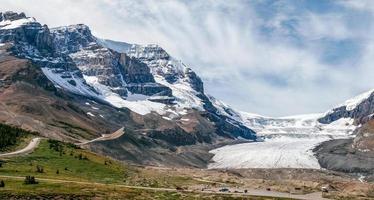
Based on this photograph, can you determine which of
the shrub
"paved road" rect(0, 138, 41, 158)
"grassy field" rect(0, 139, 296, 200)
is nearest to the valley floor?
"grassy field" rect(0, 139, 296, 200)

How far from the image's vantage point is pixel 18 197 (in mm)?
63906

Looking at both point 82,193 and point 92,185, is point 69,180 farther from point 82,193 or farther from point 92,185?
point 82,193

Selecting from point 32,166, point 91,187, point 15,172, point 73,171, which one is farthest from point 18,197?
point 73,171

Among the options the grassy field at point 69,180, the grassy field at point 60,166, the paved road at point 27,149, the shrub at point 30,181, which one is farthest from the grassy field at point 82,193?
the paved road at point 27,149

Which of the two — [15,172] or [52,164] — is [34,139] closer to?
[52,164]

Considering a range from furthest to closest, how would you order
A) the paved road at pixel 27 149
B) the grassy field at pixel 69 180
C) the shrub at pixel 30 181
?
1. the paved road at pixel 27 149
2. the shrub at pixel 30 181
3. the grassy field at pixel 69 180

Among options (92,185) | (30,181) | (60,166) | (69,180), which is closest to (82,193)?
(30,181)

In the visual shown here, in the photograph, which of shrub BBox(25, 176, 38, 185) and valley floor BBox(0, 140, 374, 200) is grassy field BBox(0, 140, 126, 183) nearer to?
valley floor BBox(0, 140, 374, 200)

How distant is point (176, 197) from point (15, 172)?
79.9 feet

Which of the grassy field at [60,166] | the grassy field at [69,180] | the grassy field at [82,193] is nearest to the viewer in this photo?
the grassy field at [82,193]

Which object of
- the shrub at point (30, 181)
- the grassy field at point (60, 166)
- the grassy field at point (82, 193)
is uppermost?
the grassy field at point (60, 166)

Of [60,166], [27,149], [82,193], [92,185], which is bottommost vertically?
[82,193]

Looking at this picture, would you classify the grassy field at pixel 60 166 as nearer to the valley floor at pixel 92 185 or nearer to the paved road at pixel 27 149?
the valley floor at pixel 92 185

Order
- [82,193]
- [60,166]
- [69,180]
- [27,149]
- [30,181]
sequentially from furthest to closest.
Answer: [27,149] < [60,166] < [69,180] < [30,181] < [82,193]
